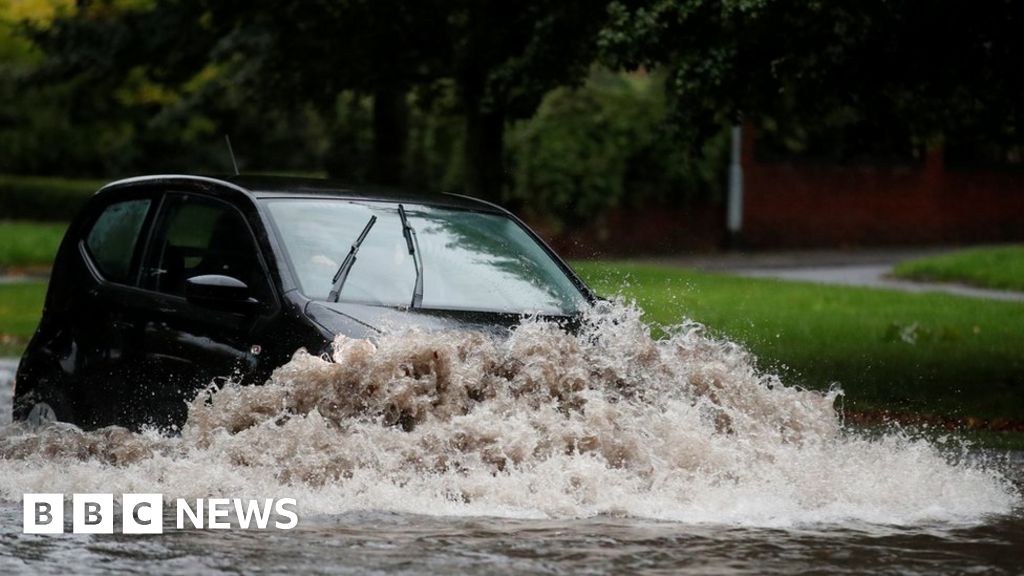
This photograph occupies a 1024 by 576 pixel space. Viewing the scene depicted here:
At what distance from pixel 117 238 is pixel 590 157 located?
22.0 m

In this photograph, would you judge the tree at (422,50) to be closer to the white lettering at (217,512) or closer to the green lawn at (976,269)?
the white lettering at (217,512)

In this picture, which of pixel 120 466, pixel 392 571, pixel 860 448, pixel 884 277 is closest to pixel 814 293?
pixel 884 277

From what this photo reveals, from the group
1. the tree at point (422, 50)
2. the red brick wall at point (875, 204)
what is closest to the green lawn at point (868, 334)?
the tree at point (422, 50)

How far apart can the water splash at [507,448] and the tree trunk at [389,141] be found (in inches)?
765

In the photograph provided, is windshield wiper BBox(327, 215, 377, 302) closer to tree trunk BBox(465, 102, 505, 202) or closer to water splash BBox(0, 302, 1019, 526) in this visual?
water splash BBox(0, 302, 1019, 526)

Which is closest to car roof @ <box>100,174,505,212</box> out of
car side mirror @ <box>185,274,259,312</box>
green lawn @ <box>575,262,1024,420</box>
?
car side mirror @ <box>185,274,259,312</box>

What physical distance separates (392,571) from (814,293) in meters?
16.0

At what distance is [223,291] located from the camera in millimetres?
8539

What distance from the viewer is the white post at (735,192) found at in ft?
112

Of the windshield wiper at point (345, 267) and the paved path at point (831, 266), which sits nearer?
the windshield wiper at point (345, 267)

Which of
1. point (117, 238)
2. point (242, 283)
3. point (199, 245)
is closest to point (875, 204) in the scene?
point (117, 238)

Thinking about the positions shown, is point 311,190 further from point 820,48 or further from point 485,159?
point 485,159

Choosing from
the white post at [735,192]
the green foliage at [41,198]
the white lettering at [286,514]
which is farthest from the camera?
the green foliage at [41,198]

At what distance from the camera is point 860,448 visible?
29.4 ft
